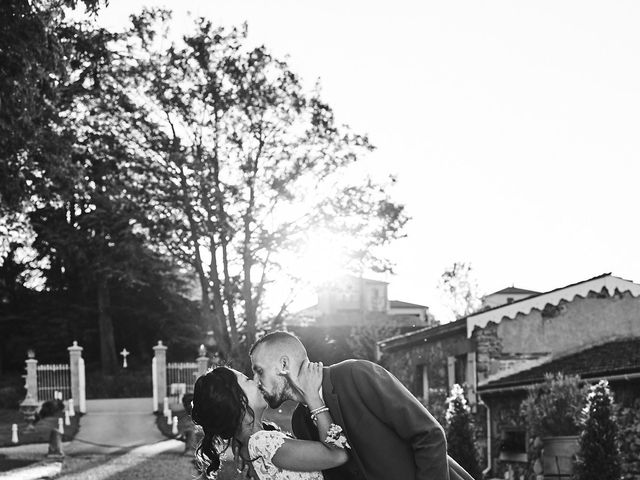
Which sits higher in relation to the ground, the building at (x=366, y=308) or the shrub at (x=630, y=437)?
the building at (x=366, y=308)

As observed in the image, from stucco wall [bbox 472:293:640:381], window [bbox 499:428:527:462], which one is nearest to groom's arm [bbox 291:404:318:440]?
window [bbox 499:428:527:462]

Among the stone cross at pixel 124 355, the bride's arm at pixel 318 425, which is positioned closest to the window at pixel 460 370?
the bride's arm at pixel 318 425

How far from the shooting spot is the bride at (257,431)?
155 inches

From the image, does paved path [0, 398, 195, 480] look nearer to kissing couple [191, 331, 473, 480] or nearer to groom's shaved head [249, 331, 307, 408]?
kissing couple [191, 331, 473, 480]

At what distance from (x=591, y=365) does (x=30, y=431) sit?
21486 millimetres

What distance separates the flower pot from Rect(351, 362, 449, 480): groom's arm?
40.3 feet

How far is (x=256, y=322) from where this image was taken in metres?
30.3

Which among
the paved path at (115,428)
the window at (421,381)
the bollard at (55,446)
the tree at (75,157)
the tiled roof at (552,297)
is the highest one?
the tree at (75,157)

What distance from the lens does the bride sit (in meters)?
3.94

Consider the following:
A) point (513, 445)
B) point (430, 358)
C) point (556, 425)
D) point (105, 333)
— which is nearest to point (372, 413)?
point (556, 425)

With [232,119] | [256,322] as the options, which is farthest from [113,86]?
[256,322]

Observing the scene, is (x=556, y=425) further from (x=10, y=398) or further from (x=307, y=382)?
(x=10, y=398)

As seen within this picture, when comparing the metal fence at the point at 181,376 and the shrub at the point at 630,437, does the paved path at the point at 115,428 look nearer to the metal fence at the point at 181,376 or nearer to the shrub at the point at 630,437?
the metal fence at the point at 181,376

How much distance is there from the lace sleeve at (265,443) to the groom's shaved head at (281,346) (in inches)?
16.7
